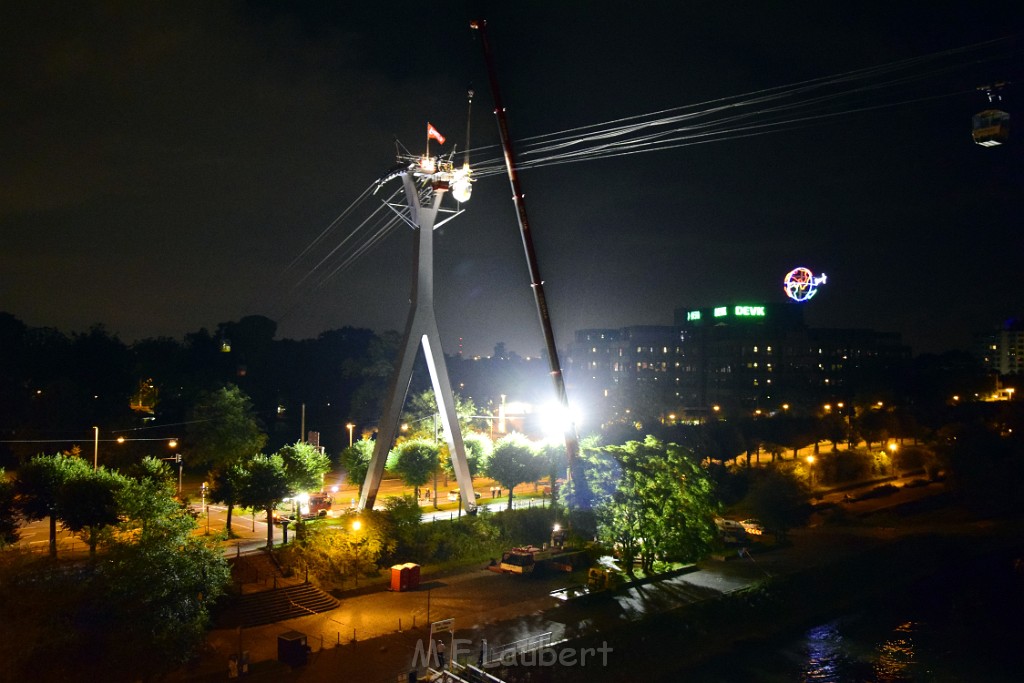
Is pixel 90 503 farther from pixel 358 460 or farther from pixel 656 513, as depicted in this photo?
pixel 656 513

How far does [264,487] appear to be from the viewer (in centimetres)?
2969

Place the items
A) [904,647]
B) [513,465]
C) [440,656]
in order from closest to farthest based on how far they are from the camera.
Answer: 1. [440,656]
2. [904,647]
3. [513,465]

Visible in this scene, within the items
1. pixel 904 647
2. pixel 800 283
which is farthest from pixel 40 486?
pixel 800 283

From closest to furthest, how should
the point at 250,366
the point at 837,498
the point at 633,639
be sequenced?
the point at 633,639, the point at 837,498, the point at 250,366

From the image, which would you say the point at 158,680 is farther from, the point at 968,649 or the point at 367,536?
the point at 968,649

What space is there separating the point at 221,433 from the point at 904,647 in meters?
35.8

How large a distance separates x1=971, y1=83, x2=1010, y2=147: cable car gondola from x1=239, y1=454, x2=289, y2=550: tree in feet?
83.2

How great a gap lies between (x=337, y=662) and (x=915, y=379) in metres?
95.2

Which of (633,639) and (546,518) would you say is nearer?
(633,639)

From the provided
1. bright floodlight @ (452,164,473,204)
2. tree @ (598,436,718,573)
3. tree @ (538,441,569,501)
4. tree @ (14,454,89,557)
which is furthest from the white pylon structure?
tree @ (14,454,89,557)

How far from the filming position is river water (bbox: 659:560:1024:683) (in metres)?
25.2

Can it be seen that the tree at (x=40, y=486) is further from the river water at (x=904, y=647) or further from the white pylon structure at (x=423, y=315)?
the river water at (x=904, y=647)

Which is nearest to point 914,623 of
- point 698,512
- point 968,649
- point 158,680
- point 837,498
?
point 968,649

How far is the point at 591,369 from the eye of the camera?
13825 centimetres
